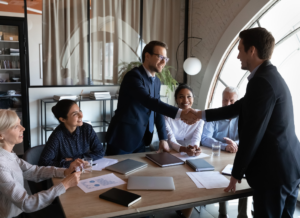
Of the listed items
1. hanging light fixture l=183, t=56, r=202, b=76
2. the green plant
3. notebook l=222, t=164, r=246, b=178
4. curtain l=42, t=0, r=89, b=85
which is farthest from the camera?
the green plant

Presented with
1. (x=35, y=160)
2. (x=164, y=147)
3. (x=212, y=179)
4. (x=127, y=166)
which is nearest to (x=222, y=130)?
(x=164, y=147)

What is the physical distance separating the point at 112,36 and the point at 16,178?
3.74 m

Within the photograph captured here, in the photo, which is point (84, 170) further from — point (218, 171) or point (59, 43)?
point (59, 43)

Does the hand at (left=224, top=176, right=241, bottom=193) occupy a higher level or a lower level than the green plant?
lower

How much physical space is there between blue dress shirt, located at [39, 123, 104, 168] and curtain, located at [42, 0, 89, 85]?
259cm

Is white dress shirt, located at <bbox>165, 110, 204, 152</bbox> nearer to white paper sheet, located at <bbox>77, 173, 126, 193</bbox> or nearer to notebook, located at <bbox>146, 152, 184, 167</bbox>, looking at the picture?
notebook, located at <bbox>146, 152, 184, 167</bbox>

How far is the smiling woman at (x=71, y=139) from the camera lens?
202 centimetres

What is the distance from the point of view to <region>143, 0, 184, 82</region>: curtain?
16.9 ft

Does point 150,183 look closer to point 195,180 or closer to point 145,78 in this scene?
point 195,180

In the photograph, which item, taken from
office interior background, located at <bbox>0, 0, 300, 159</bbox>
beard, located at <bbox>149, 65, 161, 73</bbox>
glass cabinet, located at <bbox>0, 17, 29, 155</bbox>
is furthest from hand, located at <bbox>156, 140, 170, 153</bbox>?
glass cabinet, located at <bbox>0, 17, 29, 155</bbox>

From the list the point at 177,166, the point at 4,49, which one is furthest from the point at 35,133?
the point at 177,166

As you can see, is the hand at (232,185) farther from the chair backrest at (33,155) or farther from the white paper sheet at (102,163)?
the chair backrest at (33,155)

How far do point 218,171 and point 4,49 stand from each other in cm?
401

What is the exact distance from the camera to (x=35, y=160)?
1990 millimetres
